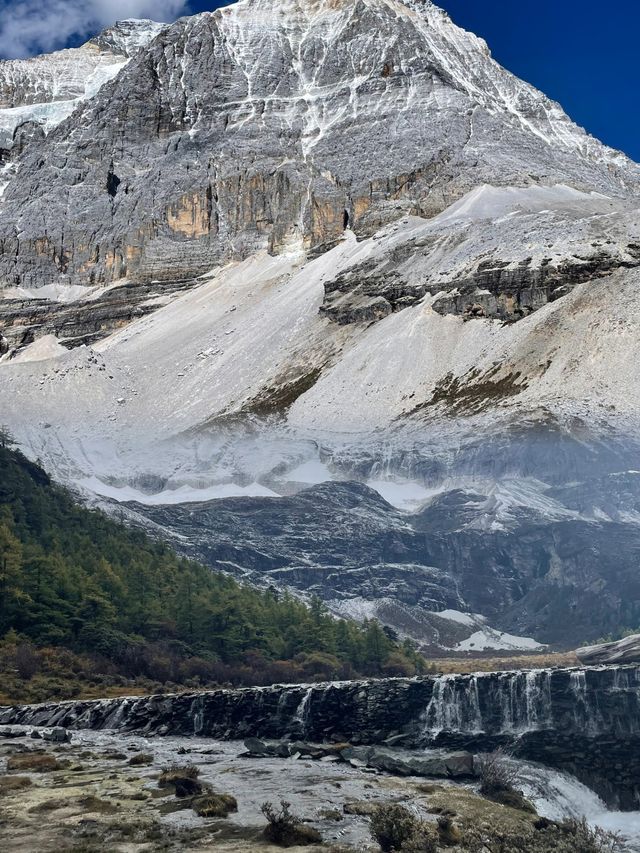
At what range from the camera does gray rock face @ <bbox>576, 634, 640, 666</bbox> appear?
3036 inches

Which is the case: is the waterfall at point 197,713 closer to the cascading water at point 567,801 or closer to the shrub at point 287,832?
the cascading water at point 567,801

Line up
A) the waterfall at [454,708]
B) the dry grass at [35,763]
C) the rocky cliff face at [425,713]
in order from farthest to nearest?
the waterfall at [454,708] → the rocky cliff face at [425,713] → the dry grass at [35,763]

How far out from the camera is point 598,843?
42.7 metres

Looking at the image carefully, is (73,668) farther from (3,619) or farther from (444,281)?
(444,281)

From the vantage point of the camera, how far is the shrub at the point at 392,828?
36344 millimetres

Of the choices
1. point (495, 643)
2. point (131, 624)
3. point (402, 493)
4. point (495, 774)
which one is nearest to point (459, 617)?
point (495, 643)

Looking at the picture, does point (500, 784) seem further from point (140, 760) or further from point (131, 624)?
point (131, 624)

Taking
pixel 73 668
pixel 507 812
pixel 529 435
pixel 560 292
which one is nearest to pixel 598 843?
pixel 507 812

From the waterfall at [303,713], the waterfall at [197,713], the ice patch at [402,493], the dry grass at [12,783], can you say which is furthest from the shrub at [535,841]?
the ice patch at [402,493]

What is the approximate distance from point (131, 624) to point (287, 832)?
2043 inches

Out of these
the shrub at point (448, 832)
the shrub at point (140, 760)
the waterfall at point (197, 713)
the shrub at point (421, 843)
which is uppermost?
the shrub at point (421, 843)

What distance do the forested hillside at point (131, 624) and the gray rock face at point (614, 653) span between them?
46.3 ft

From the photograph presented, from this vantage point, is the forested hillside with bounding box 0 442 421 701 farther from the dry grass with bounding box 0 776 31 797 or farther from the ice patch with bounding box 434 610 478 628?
the ice patch with bounding box 434 610 478 628

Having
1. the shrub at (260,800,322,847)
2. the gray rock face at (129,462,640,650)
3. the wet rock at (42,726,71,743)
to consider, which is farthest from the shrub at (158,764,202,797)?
the gray rock face at (129,462,640,650)
